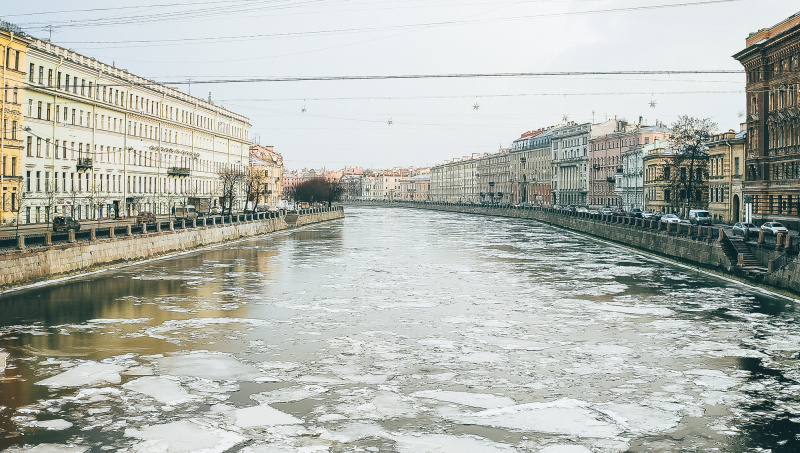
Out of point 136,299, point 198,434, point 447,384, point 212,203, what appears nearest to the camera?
point 198,434

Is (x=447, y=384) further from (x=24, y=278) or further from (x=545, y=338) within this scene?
(x=24, y=278)

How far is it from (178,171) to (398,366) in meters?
79.1

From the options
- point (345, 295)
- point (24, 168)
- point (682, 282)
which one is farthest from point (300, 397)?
point (24, 168)

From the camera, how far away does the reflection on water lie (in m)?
10.7

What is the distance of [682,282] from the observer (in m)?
31.6

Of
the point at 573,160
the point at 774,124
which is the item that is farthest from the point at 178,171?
the point at 573,160

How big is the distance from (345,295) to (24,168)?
39.9 meters

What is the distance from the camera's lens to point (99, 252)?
112 feet

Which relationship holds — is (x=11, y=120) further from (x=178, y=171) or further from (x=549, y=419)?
(x=549, y=419)

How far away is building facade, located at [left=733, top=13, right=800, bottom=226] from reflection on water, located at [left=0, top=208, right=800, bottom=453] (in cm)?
3557

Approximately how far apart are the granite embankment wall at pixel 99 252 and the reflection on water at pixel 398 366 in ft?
4.86

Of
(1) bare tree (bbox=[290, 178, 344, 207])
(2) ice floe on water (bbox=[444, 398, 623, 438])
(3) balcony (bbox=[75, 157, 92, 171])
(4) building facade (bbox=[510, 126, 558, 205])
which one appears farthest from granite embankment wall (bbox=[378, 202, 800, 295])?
(4) building facade (bbox=[510, 126, 558, 205])

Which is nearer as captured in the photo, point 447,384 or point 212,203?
point 447,384

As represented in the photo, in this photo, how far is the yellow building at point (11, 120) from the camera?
5175cm
